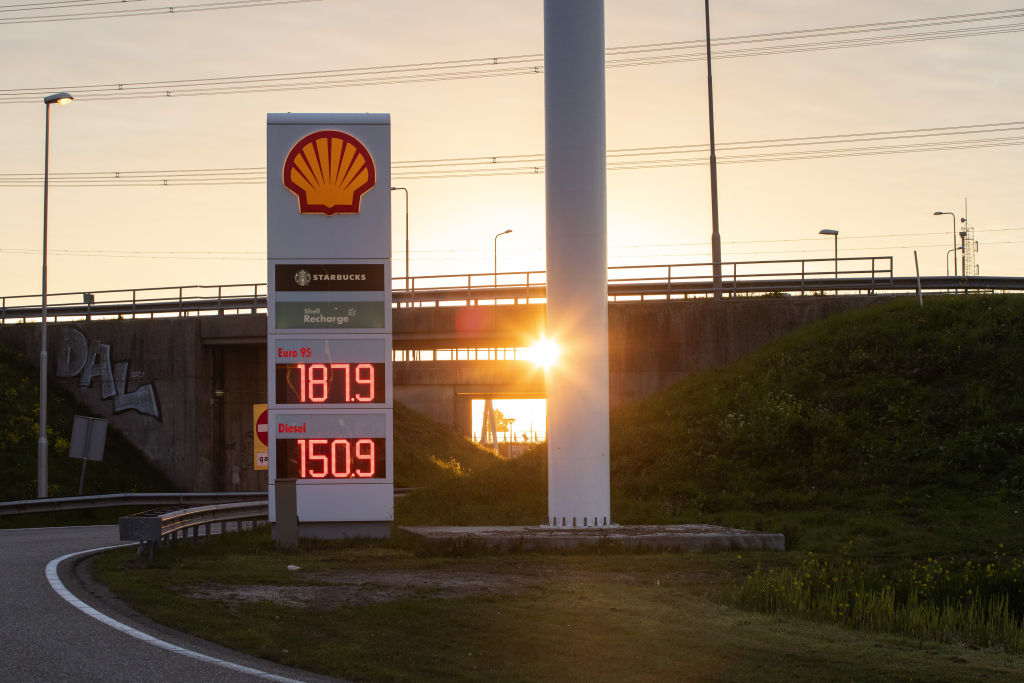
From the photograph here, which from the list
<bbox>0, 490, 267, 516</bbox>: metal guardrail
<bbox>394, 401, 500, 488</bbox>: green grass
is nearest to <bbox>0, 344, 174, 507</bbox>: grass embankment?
<bbox>0, 490, 267, 516</bbox>: metal guardrail

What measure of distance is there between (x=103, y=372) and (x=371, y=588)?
3471 centimetres

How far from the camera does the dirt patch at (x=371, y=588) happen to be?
13.8 meters

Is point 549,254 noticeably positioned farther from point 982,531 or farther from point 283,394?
point 982,531

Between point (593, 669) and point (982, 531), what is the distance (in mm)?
14485

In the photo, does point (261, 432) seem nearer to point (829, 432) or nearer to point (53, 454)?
point (829, 432)

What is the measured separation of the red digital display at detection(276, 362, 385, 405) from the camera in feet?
68.4

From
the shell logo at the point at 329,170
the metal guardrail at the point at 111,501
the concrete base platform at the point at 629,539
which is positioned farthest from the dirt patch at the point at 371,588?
the metal guardrail at the point at 111,501

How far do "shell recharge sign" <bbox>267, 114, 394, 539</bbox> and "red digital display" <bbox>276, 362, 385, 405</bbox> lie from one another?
0.02 metres

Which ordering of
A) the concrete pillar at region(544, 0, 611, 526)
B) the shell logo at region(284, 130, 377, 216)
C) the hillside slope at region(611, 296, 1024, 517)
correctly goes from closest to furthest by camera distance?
the shell logo at region(284, 130, 377, 216), the concrete pillar at region(544, 0, 611, 526), the hillside slope at region(611, 296, 1024, 517)

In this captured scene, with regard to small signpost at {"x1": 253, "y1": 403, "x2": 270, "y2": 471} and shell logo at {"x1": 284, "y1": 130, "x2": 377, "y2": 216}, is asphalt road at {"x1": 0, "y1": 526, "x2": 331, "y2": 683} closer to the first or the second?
shell logo at {"x1": 284, "y1": 130, "x2": 377, "y2": 216}

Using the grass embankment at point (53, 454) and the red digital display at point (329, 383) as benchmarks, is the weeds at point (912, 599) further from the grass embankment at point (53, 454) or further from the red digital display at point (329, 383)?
the grass embankment at point (53, 454)

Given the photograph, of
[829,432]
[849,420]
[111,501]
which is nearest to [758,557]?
[829,432]

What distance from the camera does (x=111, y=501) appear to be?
33.6 metres

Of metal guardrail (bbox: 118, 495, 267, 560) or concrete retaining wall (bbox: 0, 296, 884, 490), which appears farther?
concrete retaining wall (bbox: 0, 296, 884, 490)
